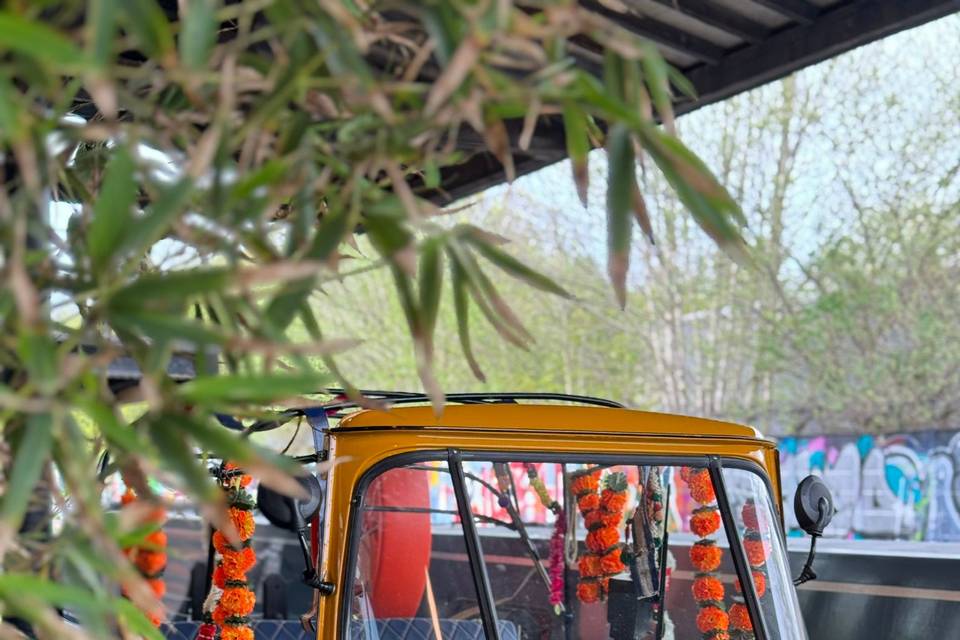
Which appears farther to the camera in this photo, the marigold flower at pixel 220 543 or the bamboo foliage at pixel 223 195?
the marigold flower at pixel 220 543

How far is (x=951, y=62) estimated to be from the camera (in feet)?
52.2

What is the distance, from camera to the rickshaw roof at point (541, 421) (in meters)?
3.29

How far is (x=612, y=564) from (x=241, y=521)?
4.07ft

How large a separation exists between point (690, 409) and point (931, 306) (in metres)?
4.57

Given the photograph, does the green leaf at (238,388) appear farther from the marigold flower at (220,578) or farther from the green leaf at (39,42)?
the marigold flower at (220,578)

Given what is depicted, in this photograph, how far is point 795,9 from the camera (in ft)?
18.0

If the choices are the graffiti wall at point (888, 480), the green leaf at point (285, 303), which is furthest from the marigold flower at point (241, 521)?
the graffiti wall at point (888, 480)

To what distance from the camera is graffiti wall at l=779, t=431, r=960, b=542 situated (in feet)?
50.4

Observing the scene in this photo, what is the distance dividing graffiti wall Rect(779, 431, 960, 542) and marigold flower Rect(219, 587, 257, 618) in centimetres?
1195

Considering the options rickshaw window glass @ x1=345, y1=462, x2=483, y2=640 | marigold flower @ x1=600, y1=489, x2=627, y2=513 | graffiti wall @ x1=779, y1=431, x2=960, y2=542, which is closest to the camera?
rickshaw window glass @ x1=345, y1=462, x2=483, y2=640

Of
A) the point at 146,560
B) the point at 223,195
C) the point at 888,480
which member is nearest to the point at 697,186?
the point at 223,195

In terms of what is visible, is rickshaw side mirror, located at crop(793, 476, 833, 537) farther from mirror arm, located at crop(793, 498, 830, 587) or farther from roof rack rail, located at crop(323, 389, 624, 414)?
roof rack rail, located at crop(323, 389, 624, 414)

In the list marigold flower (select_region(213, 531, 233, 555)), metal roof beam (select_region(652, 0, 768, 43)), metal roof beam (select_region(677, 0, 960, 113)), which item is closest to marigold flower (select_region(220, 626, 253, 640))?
marigold flower (select_region(213, 531, 233, 555))

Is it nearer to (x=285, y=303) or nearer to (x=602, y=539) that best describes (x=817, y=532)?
(x=602, y=539)
